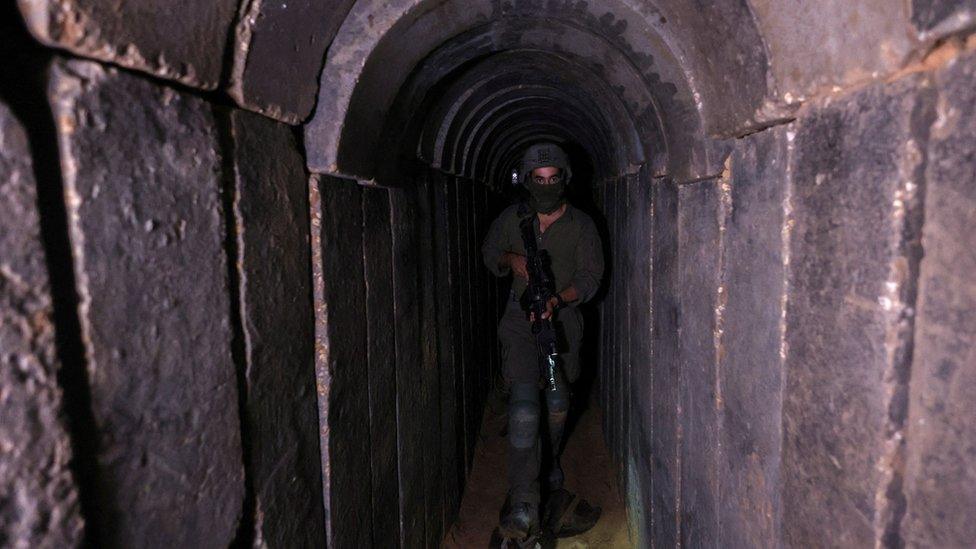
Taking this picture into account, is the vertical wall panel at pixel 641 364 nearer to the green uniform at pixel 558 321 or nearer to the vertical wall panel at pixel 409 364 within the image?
the green uniform at pixel 558 321

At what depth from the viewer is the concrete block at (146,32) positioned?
823 millimetres

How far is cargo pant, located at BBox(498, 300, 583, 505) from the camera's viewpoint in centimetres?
365

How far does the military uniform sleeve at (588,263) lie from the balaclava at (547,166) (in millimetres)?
289

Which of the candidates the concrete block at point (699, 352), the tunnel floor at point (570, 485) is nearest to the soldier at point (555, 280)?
the tunnel floor at point (570, 485)

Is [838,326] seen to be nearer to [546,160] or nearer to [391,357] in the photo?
[391,357]

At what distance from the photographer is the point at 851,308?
99cm

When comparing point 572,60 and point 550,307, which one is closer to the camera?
point 572,60

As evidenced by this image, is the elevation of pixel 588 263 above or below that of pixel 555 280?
above

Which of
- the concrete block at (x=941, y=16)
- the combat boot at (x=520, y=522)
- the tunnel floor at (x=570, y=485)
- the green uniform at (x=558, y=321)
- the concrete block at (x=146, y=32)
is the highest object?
the concrete block at (x=146, y=32)

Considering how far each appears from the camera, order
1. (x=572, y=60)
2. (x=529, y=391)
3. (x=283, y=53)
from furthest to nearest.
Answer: (x=529, y=391)
(x=572, y=60)
(x=283, y=53)

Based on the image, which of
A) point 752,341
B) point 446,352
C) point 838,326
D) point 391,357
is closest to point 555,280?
point 446,352

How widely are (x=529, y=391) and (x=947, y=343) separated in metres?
3.17

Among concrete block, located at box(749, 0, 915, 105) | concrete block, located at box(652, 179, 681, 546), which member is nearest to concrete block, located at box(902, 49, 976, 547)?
concrete block, located at box(749, 0, 915, 105)

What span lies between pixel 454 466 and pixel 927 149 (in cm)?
340
